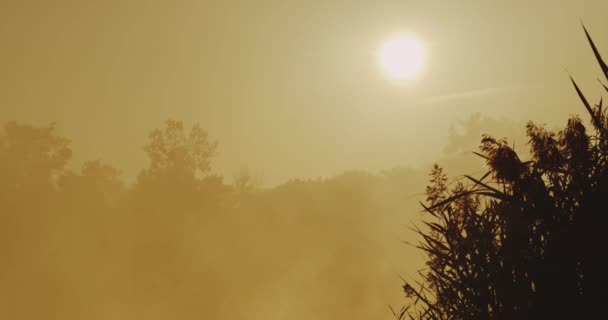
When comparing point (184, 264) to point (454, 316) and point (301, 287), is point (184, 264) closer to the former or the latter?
point (301, 287)

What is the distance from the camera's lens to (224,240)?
97.2m

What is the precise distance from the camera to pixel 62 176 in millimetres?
65500

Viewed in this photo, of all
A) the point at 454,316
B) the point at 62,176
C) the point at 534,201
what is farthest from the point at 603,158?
the point at 62,176

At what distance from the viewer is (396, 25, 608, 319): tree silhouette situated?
173 centimetres

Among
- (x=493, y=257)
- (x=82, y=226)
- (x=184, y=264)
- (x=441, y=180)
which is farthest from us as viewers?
(x=184, y=264)

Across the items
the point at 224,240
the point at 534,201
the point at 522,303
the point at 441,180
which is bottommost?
the point at 522,303

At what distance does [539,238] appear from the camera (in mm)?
2012

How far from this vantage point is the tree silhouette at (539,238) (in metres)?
1.73

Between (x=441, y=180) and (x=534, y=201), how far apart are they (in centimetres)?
159

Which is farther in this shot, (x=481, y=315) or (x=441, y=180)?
(x=441, y=180)

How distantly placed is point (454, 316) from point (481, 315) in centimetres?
51

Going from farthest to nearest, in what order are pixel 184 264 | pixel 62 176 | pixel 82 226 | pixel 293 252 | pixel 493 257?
pixel 293 252, pixel 184 264, pixel 82 226, pixel 62 176, pixel 493 257

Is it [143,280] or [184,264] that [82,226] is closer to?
[143,280]

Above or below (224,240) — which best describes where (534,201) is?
below
